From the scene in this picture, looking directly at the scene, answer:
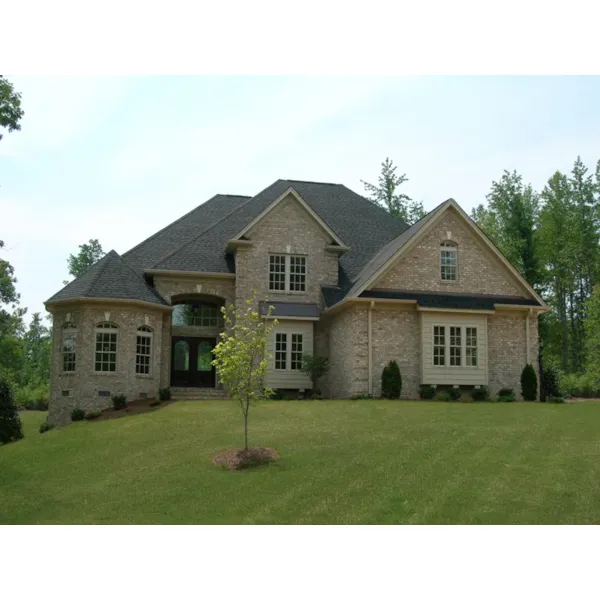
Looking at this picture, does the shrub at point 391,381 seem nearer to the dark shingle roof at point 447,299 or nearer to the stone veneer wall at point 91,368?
the dark shingle roof at point 447,299

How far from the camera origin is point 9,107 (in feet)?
82.0

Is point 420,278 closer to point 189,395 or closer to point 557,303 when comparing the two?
point 189,395

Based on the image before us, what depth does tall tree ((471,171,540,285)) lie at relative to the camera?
4156 cm

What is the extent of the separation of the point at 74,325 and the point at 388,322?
12102 millimetres

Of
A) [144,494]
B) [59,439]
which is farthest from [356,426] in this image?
[59,439]

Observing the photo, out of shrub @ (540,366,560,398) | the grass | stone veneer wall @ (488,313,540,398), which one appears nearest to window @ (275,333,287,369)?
the grass

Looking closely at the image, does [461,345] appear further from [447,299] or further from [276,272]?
[276,272]

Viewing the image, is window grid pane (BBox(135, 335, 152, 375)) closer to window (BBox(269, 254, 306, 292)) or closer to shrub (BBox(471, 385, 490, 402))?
window (BBox(269, 254, 306, 292))

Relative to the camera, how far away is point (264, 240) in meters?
30.9

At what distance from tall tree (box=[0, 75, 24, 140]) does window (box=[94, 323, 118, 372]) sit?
787 cm

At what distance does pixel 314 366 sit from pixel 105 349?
8.13 metres

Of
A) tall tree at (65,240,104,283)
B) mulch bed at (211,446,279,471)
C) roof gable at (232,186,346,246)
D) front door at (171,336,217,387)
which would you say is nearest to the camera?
mulch bed at (211,446,279,471)
